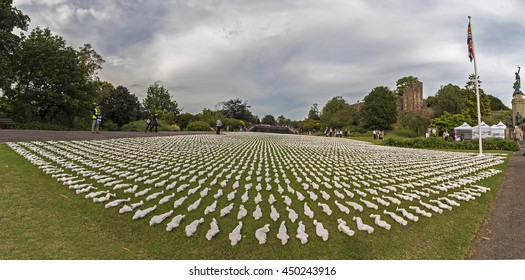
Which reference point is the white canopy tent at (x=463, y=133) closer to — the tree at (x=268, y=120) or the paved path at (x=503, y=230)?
the paved path at (x=503, y=230)

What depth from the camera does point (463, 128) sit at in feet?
111

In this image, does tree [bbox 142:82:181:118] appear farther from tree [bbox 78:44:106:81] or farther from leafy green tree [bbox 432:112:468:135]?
leafy green tree [bbox 432:112:468:135]

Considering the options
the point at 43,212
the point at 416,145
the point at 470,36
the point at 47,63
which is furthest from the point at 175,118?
the point at 43,212

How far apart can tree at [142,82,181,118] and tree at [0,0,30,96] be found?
23.0 meters

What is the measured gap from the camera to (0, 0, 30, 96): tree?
23828 mm

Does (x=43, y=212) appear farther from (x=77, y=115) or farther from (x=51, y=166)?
(x=77, y=115)

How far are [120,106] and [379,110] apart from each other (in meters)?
45.2

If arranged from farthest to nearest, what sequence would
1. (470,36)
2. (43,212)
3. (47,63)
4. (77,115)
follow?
(77,115) → (47,63) → (470,36) → (43,212)

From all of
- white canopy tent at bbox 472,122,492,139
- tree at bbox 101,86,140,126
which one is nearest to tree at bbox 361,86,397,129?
white canopy tent at bbox 472,122,492,139

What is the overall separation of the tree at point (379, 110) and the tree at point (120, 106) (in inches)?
1622

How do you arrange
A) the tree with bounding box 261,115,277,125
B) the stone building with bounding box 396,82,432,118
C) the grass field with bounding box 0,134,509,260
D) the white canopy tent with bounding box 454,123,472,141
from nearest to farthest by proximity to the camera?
the grass field with bounding box 0,134,509,260
the white canopy tent with bounding box 454,123,472,141
the stone building with bounding box 396,82,432,118
the tree with bounding box 261,115,277,125

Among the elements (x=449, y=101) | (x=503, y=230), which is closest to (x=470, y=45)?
(x=503, y=230)
